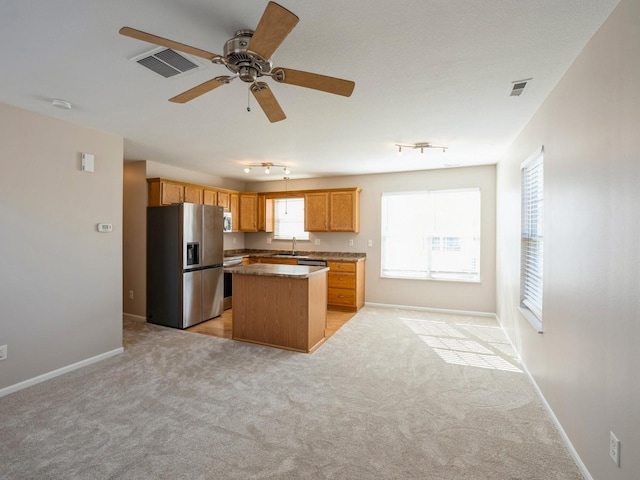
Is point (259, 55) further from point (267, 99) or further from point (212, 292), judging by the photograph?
point (212, 292)

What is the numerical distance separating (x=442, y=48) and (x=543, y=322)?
91.0 inches

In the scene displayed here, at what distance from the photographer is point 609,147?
160cm

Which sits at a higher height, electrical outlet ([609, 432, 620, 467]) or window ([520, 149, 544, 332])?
window ([520, 149, 544, 332])

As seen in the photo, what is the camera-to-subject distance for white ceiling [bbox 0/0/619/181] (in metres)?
1.59

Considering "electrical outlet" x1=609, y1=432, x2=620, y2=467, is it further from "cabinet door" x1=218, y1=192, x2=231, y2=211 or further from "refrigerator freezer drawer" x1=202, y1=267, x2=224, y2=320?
"cabinet door" x1=218, y1=192, x2=231, y2=211

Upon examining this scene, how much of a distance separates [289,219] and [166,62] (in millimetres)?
4845

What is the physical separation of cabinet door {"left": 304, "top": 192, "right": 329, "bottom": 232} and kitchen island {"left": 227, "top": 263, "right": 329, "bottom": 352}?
7.00 ft

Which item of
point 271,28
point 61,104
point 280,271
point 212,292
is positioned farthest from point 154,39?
point 212,292

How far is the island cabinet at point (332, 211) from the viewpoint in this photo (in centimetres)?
593

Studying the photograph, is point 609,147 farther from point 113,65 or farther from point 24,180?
point 24,180

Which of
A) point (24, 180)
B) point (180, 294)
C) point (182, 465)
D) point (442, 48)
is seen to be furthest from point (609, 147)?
point (180, 294)

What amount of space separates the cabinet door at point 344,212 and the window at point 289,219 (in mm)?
857

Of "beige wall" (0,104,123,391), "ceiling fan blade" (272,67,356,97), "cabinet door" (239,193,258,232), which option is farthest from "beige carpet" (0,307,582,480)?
"cabinet door" (239,193,258,232)

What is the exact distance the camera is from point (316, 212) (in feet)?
20.3
